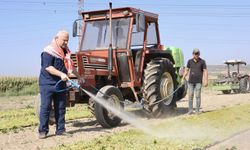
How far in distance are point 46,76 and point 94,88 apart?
1987 millimetres

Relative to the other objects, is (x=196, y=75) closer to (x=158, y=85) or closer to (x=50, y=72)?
(x=158, y=85)

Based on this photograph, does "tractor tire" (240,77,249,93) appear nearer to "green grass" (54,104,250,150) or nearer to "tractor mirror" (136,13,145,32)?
"green grass" (54,104,250,150)

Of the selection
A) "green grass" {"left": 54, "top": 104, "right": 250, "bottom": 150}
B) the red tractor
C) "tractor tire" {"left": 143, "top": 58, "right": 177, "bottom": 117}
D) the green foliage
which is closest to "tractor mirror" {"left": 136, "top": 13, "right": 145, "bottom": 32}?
the red tractor

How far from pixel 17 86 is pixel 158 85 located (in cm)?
2251

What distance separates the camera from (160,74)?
1130cm

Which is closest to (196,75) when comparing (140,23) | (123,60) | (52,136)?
(123,60)

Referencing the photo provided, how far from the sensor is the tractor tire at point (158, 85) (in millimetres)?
10945

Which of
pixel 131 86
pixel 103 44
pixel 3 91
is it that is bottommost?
pixel 3 91

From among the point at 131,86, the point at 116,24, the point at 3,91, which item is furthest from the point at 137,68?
the point at 3,91

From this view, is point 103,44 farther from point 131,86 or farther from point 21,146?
point 21,146

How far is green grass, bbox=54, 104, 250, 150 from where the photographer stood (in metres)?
6.94

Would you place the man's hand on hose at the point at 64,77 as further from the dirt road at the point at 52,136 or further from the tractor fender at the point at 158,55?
the tractor fender at the point at 158,55

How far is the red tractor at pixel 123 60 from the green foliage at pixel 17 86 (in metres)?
20.0

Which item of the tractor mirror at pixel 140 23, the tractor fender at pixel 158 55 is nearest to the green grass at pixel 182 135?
the tractor fender at pixel 158 55
